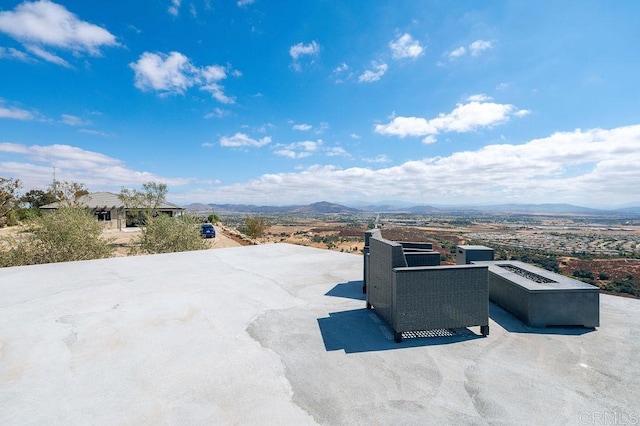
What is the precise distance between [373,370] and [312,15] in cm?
1110

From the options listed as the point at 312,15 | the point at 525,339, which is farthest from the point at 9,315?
the point at 312,15

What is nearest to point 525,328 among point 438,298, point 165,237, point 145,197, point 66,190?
point 438,298

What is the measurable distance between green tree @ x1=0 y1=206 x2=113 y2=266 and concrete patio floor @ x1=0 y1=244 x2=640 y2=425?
362cm

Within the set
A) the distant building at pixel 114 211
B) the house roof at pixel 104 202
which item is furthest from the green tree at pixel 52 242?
the distant building at pixel 114 211

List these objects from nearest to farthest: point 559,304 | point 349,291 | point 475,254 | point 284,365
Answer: point 284,365
point 559,304
point 349,291
point 475,254

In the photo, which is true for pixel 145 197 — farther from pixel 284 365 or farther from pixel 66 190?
pixel 284 365

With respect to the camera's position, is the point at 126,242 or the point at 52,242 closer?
the point at 52,242

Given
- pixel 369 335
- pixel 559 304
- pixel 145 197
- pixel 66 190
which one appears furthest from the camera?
pixel 145 197

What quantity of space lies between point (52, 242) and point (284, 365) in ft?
27.8

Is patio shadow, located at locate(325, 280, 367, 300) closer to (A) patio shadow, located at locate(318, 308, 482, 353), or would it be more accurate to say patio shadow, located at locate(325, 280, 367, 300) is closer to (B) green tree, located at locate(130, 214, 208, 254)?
(A) patio shadow, located at locate(318, 308, 482, 353)

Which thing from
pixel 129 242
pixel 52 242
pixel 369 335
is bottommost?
pixel 129 242

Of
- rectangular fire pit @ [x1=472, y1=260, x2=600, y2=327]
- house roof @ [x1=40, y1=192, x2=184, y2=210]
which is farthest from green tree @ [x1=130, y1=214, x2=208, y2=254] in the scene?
house roof @ [x1=40, y1=192, x2=184, y2=210]

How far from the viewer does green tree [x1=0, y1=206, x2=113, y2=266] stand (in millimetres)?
7203

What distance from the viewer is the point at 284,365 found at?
2.45 m
